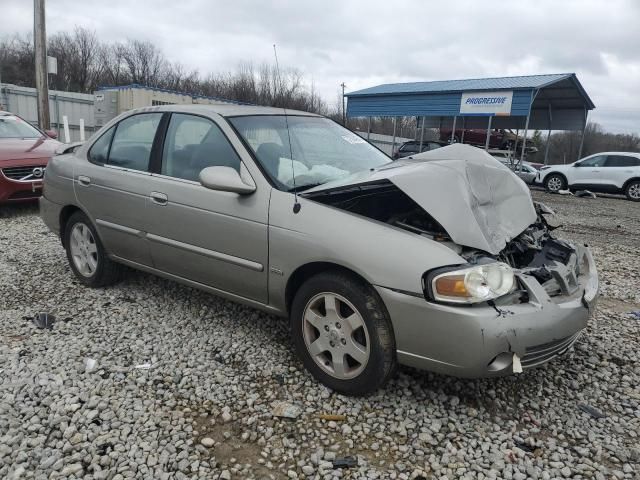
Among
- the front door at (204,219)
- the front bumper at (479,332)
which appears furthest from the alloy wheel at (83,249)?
the front bumper at (479,332)

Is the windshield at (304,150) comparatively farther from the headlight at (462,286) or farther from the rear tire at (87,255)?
the rear tire at (87,255)

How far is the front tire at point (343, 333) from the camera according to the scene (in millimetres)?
2543

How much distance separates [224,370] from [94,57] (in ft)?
188

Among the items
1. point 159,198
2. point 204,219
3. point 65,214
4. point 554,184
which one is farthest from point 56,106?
point 204,219

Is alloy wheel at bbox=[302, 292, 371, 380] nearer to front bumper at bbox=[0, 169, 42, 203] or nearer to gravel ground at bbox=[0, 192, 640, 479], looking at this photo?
gravel ground at bbox=[0, 192, 640, 479]

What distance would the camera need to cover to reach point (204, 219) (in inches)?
127

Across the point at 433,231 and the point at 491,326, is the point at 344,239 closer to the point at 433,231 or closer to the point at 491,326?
the point at 433,231

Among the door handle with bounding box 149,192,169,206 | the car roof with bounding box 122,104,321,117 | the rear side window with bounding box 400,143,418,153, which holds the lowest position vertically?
the door handle with bounding box 149,192,169,206

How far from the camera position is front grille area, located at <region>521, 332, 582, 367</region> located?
2.43m

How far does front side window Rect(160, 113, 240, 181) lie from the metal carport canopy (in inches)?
672

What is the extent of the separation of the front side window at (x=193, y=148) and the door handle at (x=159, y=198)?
0.17 m

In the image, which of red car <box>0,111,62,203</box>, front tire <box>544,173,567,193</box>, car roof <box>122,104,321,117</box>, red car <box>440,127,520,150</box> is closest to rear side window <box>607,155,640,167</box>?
front tire <box>544,173,567,193</box>

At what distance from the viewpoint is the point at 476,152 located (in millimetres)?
3447

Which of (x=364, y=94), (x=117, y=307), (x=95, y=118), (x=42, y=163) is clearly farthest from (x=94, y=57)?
(x=117, y=307)
